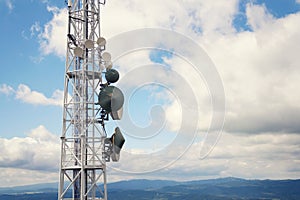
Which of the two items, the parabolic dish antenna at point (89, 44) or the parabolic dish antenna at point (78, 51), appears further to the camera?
the parabolic dish antenna at point (89, 44)

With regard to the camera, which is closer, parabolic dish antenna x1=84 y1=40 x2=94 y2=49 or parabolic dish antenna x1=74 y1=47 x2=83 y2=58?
parabolic dish antenna x1=74 y1=47 x2=83 y2=58

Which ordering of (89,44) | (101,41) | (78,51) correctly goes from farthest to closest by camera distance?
(101,41), (89,44), (78,51)

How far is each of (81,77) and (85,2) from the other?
6.94m

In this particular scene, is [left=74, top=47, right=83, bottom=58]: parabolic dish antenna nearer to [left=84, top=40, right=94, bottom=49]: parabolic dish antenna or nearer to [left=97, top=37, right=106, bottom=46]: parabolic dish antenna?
[left=84, top=40, right=94, bottom=49]: parabolic dish antenna

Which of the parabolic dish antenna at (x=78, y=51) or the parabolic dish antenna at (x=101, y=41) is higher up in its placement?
the parabolic dish antenna at (x=101, y=41)

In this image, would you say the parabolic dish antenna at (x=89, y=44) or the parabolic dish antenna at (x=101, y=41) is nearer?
the parabolic dish antenna at (x=89, y=44)

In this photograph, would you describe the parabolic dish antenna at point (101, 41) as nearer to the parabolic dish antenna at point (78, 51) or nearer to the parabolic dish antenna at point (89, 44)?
the parabolic dish antenna at point (89, 44)

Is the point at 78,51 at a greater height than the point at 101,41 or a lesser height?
lesser

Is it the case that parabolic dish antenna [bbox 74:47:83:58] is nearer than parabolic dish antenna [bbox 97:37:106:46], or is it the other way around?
parabolic dish antenna [bbox 74:47:83:58]

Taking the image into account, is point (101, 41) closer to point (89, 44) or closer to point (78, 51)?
point (89, 44)

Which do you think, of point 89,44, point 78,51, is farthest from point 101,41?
point 78,51

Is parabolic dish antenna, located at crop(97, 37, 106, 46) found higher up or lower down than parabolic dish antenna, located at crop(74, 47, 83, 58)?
higher up

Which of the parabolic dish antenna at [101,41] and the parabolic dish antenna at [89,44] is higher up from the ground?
the parabolic dish antenna at [101,41]

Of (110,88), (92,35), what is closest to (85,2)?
(92,35)
